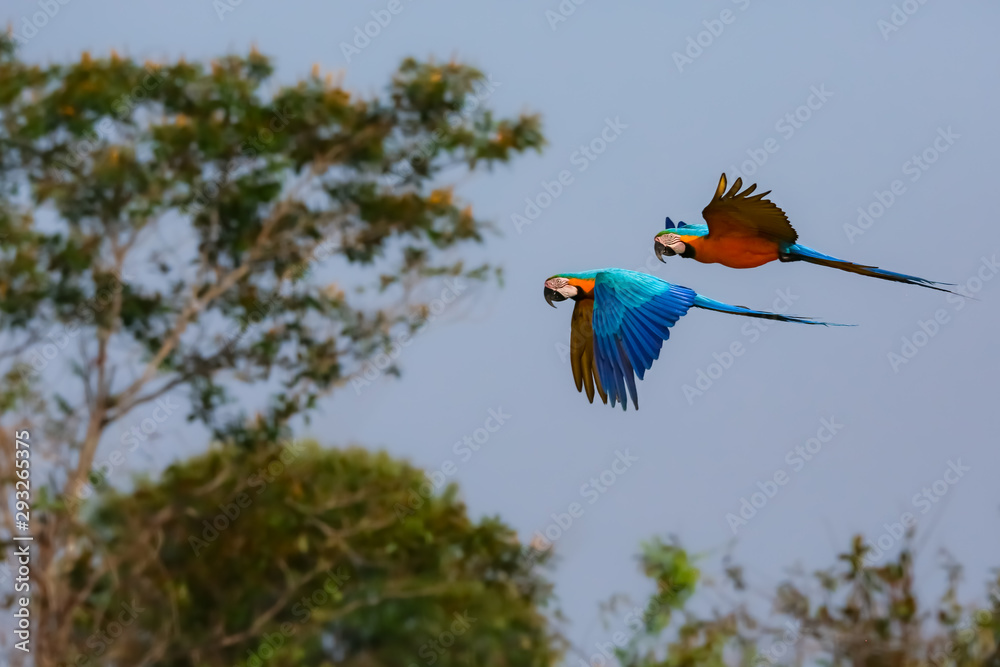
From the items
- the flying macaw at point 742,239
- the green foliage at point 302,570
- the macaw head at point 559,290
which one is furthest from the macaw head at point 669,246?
the green foliage at point 302,570

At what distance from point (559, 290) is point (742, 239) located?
619 millimetres

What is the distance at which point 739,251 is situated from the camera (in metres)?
3.78

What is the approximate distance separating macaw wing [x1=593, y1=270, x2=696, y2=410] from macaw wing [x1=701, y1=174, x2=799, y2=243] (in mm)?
226

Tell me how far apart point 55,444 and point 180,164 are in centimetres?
198

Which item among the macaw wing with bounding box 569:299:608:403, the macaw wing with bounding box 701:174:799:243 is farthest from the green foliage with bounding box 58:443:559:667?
the macaw wing with bounding box 701:174:799:243

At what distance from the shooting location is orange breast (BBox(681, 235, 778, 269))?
12.3ft

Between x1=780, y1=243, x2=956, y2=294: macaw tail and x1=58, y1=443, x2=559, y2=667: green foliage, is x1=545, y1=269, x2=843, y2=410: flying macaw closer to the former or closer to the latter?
x1=780, y1=243, x2=956, y2=294: macaw tail

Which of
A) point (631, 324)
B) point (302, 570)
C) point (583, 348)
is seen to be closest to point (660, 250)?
point (631, 324)

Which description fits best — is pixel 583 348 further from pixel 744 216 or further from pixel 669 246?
pixel 744 216

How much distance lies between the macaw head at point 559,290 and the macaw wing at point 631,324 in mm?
185

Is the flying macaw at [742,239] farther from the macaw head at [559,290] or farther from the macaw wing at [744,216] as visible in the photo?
the macaw head at [559,290]

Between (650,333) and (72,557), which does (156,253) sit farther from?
(650,333)

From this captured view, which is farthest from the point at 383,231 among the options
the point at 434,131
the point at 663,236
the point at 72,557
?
the point at 663,236

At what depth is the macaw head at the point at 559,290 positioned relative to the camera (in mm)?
4148
